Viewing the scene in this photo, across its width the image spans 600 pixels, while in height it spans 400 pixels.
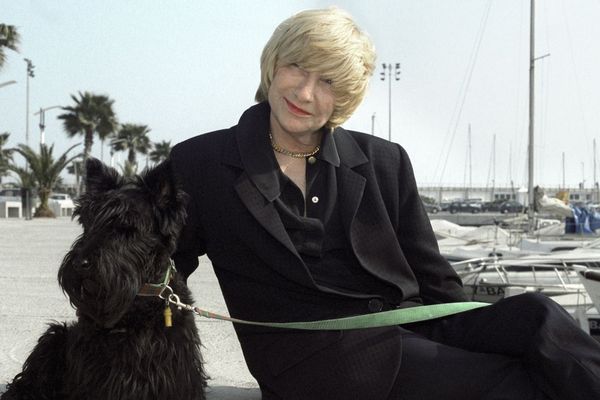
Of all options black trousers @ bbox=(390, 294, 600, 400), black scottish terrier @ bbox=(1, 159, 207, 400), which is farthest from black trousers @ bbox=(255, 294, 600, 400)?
black scottish terrier @ bbox=(1, 159, 207, 400)

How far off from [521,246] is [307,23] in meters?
15.6

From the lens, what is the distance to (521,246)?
17547 mm

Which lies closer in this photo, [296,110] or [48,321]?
[296,110]

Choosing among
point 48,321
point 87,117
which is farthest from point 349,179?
point 87,117

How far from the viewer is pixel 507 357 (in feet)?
9.44

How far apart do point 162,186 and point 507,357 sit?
1.61 meters

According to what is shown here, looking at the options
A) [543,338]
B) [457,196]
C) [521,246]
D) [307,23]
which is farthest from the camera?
[457,196]

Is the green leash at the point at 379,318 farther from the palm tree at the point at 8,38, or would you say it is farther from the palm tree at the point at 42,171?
the palm tree at the point at 42,171

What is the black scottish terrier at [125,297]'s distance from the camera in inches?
109

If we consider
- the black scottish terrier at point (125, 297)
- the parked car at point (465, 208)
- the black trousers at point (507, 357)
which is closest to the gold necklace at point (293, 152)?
the black scottish terrier at point (125, 297)

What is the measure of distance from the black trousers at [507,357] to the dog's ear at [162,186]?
1.19 meters

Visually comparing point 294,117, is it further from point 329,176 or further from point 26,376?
point 26,376

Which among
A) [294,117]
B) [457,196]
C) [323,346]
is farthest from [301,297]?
[457,196]

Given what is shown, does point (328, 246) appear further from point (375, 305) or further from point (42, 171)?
point (42, 171)
